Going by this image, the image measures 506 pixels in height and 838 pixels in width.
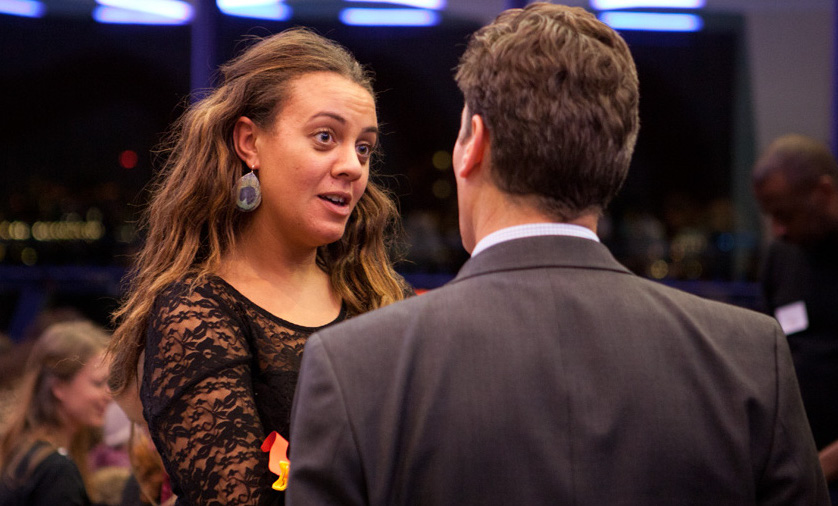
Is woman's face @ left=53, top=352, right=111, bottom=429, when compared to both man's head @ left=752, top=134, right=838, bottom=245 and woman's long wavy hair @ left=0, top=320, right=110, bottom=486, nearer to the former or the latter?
woman's long wavy hair @ left=0, top=320, right=110, bottom=486

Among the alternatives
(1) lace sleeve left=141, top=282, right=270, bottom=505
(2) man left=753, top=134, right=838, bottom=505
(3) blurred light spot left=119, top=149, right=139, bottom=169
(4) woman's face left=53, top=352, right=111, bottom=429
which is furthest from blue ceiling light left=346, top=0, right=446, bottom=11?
(1) lace sleeve left=141, top=282, right=270, bottom=505

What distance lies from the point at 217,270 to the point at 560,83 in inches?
34.1

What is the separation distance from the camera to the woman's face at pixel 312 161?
1728 mm

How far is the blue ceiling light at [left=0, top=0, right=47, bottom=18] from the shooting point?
7715 mm

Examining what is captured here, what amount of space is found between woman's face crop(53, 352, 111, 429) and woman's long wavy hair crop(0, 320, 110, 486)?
2 centimetres

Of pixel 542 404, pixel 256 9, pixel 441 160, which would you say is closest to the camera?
pixel 542 404

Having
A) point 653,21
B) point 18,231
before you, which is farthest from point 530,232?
point 18,231

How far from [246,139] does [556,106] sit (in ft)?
2.84

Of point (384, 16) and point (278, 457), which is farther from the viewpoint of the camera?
point (384, 16)

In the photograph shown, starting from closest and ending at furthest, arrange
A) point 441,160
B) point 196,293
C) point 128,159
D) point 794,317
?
point 196,293
point 794,317
point 441,160
point 128,159

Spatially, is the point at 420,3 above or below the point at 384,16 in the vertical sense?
above

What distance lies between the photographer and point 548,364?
1.09 m

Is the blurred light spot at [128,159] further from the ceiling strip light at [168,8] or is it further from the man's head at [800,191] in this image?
the man's head at [800,191]

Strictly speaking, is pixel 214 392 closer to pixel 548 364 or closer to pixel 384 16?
pixel 548 364
